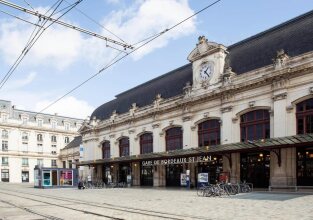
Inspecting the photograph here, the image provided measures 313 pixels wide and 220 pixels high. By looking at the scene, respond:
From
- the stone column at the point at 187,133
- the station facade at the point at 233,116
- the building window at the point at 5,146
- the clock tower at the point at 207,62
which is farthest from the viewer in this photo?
the building window at the point at 5,146

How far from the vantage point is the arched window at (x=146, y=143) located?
1709 inches

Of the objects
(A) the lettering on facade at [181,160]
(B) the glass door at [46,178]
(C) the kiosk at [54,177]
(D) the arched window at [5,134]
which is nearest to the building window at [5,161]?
(D) the arched window at [5,134]

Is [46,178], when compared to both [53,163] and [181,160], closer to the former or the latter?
[181,160]

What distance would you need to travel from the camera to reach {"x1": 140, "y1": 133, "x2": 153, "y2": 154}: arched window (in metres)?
43.4

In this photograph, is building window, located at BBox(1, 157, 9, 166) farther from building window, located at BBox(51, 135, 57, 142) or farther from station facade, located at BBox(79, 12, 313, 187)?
station facade, located at BBox(79, 12, 313, 187)

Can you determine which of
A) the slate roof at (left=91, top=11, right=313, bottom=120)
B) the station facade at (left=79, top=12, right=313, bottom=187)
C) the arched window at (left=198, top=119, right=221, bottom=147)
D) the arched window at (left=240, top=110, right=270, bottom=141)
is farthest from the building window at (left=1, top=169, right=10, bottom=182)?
the arched window at (left=240, top=110, right=270, bottom=141)

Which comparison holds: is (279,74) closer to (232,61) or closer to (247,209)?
(232,61)

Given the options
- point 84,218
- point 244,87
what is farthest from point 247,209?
point 244,87

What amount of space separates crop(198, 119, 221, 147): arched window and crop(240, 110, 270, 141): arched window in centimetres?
315

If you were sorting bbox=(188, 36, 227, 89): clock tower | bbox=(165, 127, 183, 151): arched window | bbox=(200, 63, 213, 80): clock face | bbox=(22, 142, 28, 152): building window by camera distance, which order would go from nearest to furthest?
bbox=(188, 36, 227, 89): clock tower, bbox=(200, 63, 213, 80): clock face, bbox=(165, 127, 183, 151): arched window, bbox=(22, 142, 28, 152): building window

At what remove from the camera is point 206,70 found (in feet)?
116

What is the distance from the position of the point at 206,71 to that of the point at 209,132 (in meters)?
6.20

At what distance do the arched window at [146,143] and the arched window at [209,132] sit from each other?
910cm

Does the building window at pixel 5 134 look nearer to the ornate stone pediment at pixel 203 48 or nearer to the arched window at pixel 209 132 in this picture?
the ornate stone pediment at pixel 203 48
